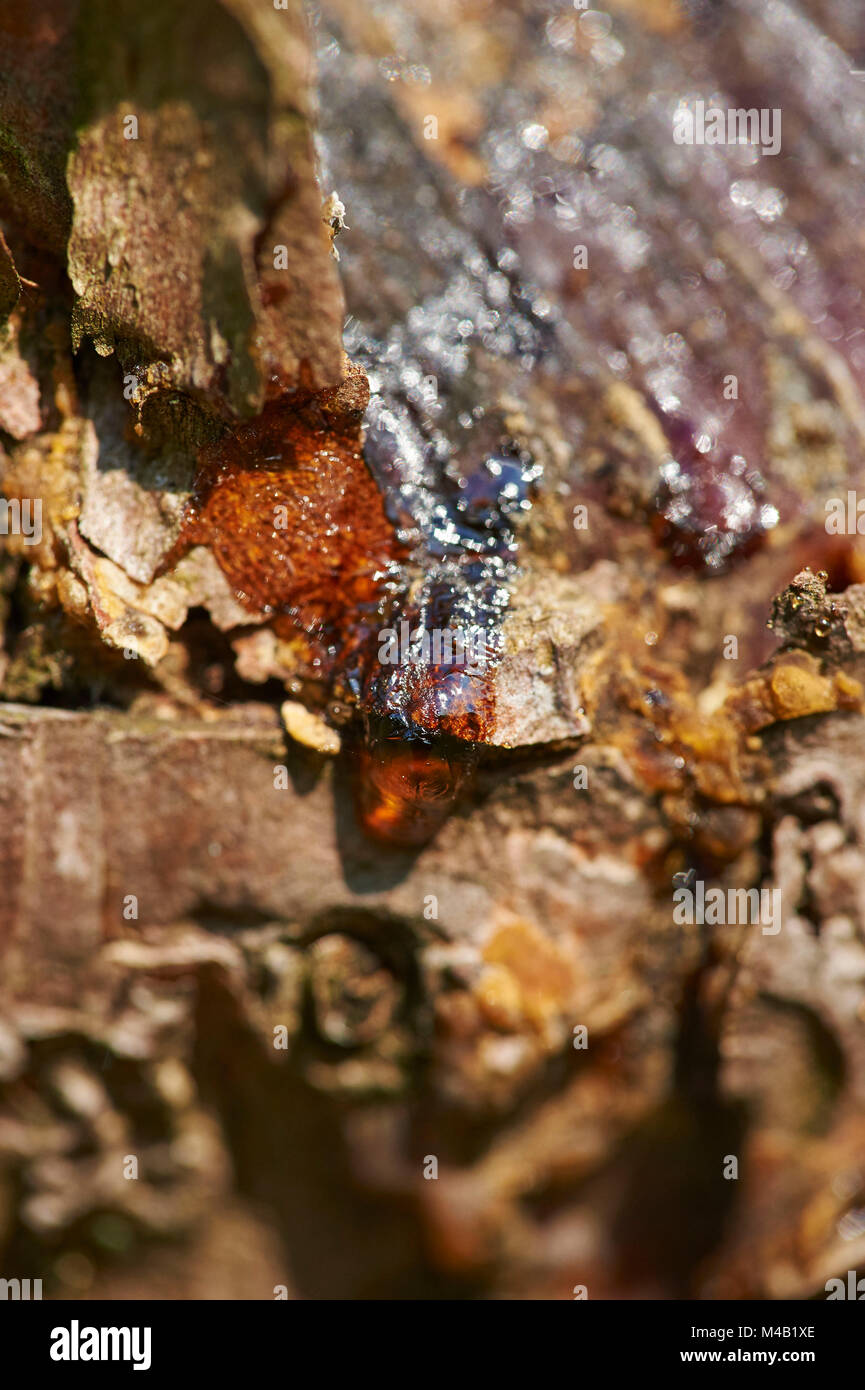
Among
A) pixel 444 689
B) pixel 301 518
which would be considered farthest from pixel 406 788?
pixel 301 518

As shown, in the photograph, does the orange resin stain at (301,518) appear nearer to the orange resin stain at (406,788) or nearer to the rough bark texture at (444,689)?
the rough bark texture at (444,689)

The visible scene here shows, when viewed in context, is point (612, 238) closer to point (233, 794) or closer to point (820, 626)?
point (820, 626)

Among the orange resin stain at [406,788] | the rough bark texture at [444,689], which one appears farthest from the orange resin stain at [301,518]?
the orange resin stain at [406,788]

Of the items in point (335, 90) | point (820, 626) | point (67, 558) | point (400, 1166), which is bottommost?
point (400, 1166)

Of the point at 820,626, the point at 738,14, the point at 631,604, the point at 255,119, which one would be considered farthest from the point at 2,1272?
the point at 738,14

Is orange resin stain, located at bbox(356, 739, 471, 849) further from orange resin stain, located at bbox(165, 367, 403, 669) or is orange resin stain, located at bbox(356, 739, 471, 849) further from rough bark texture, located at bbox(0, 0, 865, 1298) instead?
orange resin stain, located at bbox(165, 367, 403, 669)

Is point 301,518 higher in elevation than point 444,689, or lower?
higher

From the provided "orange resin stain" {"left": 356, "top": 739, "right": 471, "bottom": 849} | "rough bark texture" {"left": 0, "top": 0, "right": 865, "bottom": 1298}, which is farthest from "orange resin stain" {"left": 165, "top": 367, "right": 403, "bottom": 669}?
"orange resin stain" {"left": 356, "top": 739, "right": 471, "bottom": 849}

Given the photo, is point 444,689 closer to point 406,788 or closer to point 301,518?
point 406,788

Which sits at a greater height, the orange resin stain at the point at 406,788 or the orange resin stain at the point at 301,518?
the orange resin stain at the point at 301,518
